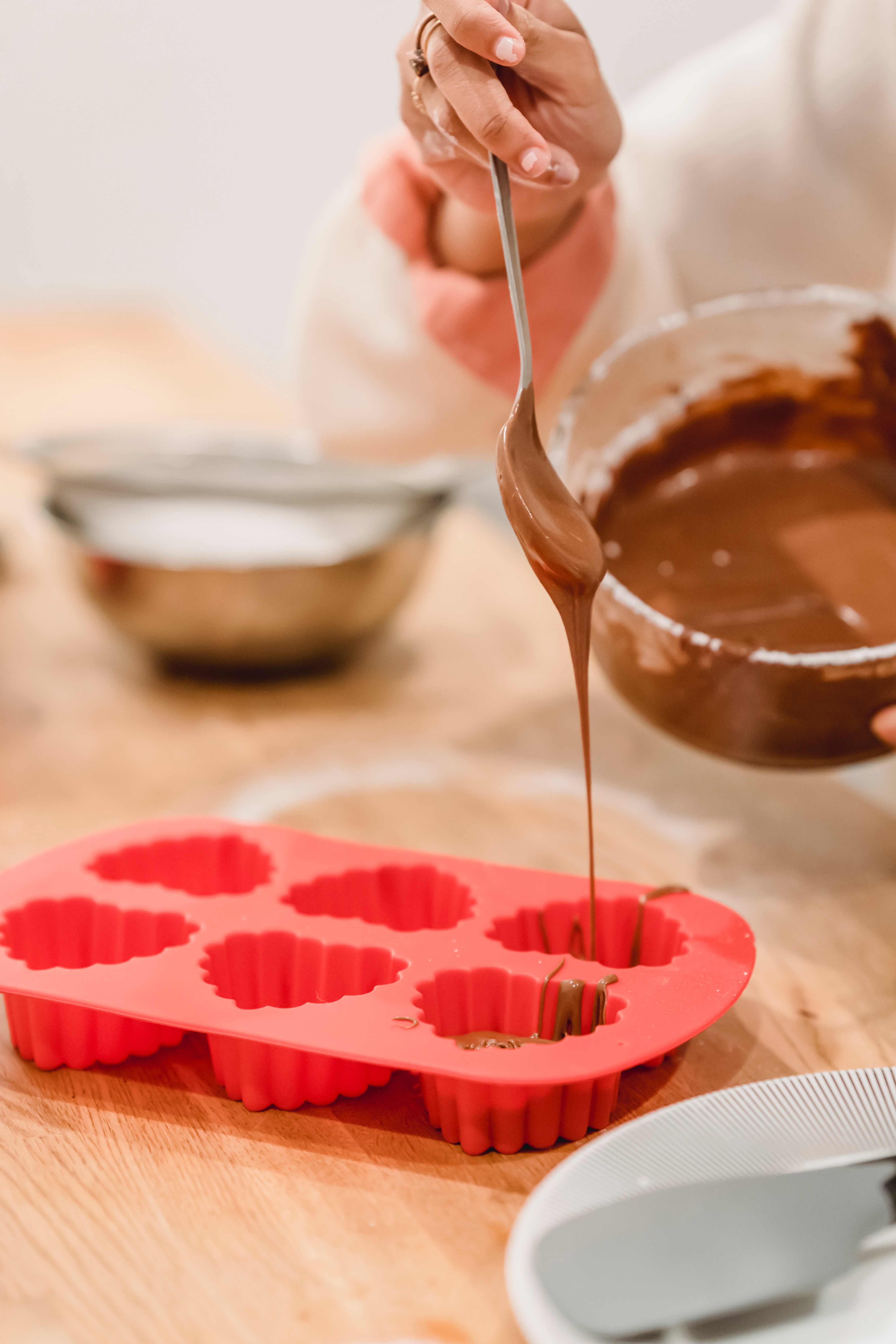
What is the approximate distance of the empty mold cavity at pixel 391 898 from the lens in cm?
71

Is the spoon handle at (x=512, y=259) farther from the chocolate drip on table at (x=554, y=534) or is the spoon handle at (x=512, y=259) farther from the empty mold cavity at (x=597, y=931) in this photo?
the empty mold cavity at (x=597, y=931)

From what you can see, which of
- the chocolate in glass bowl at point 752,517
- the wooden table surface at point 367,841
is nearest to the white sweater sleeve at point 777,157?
the chocolate in glass bowl at point 752,517

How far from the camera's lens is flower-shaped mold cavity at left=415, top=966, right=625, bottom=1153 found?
1.88ft

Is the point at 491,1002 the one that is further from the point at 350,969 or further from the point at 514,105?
the point at 514,105

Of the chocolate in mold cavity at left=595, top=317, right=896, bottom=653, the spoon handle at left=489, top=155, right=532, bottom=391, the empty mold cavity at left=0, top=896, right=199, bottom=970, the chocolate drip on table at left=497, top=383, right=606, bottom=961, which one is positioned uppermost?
the spoon handle at left=489, top=155, right=532, bottom=391

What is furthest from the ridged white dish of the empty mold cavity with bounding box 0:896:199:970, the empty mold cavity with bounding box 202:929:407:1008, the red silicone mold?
the empty mold cavity with bounding box 0:896:199:970

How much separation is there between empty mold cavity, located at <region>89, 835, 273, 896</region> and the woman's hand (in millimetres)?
416

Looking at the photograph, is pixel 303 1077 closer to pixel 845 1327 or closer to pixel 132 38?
pixel 845 1327

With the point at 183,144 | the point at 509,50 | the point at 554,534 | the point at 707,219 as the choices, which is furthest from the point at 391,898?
the point at 183,144

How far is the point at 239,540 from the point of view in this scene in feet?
3.62

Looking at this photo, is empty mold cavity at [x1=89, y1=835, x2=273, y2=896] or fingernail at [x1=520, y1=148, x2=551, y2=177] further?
empty mold cavity at [x1=89, y1=835, x2=273, y2=896]

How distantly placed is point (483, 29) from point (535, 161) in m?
0.06

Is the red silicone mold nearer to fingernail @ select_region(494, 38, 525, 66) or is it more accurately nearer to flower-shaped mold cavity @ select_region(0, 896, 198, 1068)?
flower-shaped mold cavity @ select_region(0, 896, 198, 1068)

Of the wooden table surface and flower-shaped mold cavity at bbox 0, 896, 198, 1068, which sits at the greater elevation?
flower-shaped mold cavity at bbox 0, 896, 198, 1068
